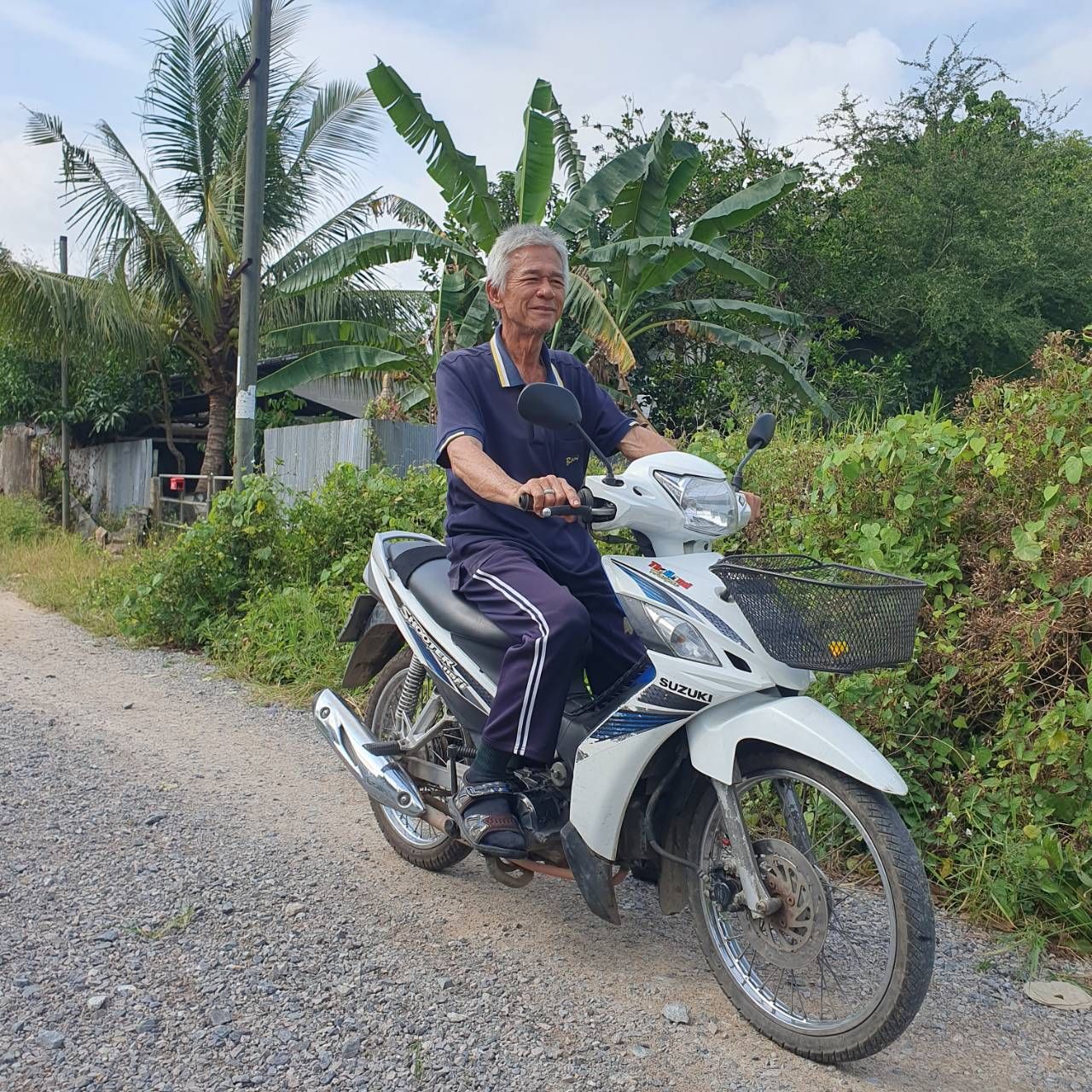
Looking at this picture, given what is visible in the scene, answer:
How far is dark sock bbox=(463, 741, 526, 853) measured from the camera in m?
2.95

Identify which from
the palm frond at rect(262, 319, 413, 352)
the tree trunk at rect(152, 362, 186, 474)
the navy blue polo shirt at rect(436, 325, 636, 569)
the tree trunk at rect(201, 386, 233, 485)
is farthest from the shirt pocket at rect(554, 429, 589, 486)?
the tree trunk at rect(152, 362, 186, 474)

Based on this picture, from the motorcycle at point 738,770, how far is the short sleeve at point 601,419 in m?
0.56

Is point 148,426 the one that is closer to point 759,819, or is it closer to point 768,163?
point 768,163

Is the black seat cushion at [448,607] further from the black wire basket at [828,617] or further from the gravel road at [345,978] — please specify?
the gravel road at [345,978]

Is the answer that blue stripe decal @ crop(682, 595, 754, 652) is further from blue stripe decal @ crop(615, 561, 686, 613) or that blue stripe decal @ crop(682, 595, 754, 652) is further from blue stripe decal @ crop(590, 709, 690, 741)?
blue stripe decal @ crop(590, 709, 690, 741)

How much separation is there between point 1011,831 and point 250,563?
5.86 m

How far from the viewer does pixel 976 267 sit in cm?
1716

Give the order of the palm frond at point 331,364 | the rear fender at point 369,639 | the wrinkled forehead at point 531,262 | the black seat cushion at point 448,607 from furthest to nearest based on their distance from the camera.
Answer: the palm frond at point 331,364 < the rear fender at point 369,639 < the wrinkled forehead at point 531,262 < the black seat cushion at point 448,607

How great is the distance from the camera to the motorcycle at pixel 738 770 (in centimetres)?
241

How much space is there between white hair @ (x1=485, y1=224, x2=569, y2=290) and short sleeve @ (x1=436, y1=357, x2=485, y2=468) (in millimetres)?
284

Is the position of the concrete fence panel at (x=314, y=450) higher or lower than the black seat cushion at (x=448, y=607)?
higher

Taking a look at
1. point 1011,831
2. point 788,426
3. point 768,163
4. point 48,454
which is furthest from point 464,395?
point 48,454

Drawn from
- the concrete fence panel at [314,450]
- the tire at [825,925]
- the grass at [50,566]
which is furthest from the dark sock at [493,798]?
the concrete fence panel at [314,450]

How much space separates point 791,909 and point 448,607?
1.30 m
